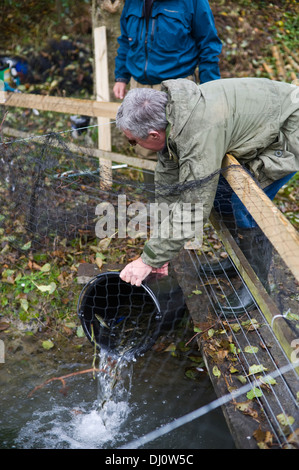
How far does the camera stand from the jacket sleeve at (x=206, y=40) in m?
3.83

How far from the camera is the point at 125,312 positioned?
3.91 meters

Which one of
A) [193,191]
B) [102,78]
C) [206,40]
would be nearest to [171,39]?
[206,40]

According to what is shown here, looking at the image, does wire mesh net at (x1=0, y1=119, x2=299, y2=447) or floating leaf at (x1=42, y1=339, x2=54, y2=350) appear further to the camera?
floating leaf at (x1=42, y1=339, x2=54, y2=350)

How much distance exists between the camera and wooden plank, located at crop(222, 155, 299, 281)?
216 centimetres

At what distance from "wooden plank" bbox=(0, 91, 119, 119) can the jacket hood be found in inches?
68.0

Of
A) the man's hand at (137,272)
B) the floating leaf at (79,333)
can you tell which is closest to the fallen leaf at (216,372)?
the man's hand at (137,272)

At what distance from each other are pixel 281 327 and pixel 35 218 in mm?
2724

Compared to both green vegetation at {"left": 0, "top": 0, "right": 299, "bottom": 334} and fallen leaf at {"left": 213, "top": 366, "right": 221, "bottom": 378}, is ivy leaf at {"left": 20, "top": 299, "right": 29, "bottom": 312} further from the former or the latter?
fallen leaf at {"left": 213, "top": 366, "right": 221, "bottom": 378}

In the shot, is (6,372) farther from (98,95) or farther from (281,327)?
(98,95)

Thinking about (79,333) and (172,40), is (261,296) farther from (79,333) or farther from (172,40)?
(172,40)

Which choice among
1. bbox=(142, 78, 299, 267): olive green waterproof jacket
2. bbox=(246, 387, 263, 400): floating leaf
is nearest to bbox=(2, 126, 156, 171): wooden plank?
bbox=(142, 78, 299, 267): olive green waterproof jacket

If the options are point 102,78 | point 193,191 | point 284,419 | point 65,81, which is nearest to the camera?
point 284,419

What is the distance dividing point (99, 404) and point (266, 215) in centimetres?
193

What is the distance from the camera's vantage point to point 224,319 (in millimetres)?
3484
